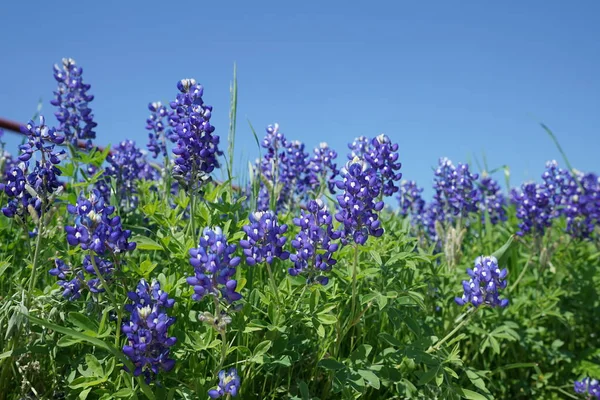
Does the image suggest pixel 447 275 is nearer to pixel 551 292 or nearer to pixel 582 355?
pixel 551 292

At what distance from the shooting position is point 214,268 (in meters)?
1.97

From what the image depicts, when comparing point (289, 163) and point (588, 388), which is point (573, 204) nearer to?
point (588, 388)

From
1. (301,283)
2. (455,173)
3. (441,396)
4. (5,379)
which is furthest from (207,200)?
(455,173)

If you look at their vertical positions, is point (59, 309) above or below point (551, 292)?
below

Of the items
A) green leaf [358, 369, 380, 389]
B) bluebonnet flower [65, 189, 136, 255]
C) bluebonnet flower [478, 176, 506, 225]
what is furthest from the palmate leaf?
bluebonnet flower [478, 176, 506, 225]

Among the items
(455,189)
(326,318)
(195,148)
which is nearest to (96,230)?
(195,148)

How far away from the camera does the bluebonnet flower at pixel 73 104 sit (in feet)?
12.6

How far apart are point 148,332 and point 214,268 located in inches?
11.8

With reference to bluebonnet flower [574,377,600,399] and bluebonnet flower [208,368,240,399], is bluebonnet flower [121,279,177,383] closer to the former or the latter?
bluebonnet flower [208,368,240,399]

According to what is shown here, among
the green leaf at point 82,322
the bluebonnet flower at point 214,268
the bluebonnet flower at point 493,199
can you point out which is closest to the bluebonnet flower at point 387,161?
the bluebonnet flower at point 214,268

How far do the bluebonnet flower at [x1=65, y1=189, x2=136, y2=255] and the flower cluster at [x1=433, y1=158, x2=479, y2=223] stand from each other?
8.62 feet

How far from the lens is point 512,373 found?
397cm

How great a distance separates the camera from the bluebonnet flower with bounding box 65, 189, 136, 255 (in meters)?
2.12

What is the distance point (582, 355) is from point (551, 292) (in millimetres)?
445
